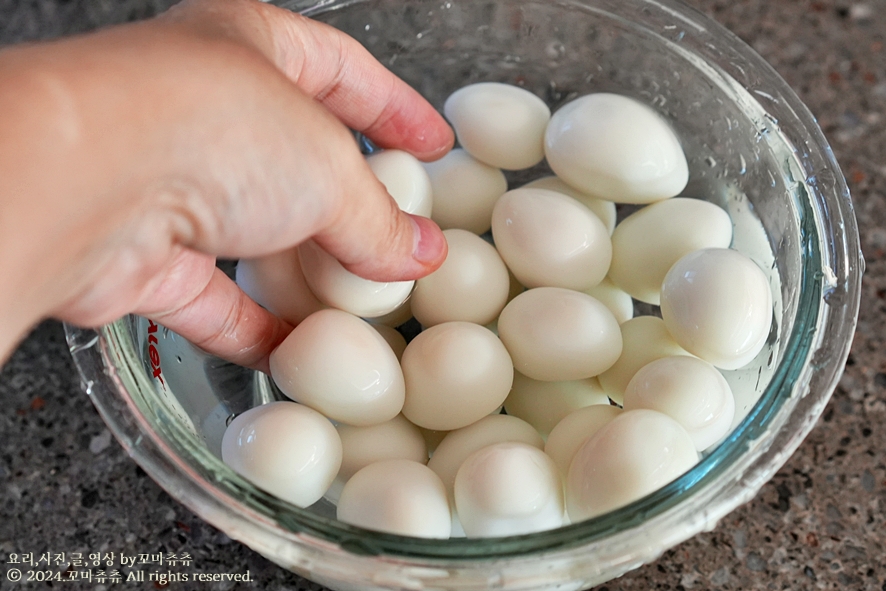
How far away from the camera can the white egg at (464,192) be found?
70 centimetres

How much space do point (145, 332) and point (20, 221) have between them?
25 cm

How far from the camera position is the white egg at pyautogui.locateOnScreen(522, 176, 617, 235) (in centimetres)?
70

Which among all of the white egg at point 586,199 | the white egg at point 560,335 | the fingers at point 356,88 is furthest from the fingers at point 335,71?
the white egg at point 560,335

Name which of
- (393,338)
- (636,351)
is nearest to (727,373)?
(636,351)

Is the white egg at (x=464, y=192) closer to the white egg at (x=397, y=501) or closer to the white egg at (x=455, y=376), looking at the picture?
the white egg at (x=455, y=376)

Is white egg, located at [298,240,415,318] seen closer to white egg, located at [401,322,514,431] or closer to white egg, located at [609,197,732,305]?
white egg, located at [401,322,514,431]

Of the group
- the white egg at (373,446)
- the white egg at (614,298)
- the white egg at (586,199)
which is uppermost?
the white egg at (586,199)

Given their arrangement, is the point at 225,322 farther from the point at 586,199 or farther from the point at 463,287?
the point at 586,199

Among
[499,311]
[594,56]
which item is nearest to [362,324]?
[499,311]

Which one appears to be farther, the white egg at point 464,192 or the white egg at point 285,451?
the white egg at point 464,192

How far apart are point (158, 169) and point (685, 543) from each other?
0.52 m

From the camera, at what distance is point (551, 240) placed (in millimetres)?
616

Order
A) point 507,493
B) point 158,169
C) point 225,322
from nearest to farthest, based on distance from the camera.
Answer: point 158,169 → point 507,493 → point 225,322

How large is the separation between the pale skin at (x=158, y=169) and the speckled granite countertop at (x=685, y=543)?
9.5 inches
